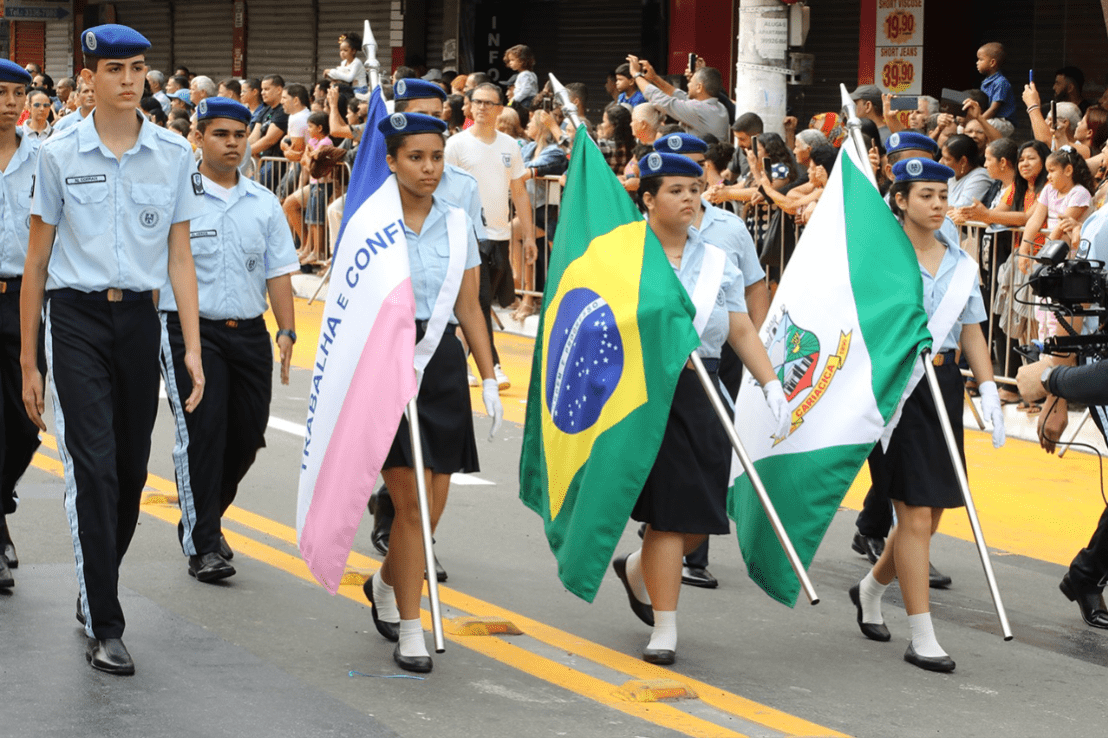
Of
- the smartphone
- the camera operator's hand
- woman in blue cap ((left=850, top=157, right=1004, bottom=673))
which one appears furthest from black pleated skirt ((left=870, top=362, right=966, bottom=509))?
the smartphone

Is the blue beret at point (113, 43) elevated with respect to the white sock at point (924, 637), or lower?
elevated

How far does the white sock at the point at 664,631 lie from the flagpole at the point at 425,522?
0.78m

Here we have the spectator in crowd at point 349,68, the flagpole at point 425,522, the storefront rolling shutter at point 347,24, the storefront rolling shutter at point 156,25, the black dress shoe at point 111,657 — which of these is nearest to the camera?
the flagpole at point 425,522

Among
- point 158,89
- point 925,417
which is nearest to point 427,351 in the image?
point 925,417

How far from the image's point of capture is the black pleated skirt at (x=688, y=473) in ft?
19.2

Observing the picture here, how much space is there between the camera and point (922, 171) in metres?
6.30

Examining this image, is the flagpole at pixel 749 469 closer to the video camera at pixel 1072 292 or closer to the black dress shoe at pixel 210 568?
the video camera at pixel 1072 292

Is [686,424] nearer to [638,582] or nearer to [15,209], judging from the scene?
[638,582]

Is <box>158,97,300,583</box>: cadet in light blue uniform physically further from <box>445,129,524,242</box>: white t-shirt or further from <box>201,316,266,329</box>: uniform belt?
<box>445,129,524,242</box>: white t-shirt

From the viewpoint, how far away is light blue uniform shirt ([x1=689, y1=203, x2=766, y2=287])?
22.1ft

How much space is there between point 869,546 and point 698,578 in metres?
0.99

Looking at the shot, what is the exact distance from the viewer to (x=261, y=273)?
23.1ft

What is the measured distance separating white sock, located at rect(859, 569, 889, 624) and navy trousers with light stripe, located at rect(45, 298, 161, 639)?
8.80 ft

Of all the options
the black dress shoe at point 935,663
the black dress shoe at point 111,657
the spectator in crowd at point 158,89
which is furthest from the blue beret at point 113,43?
the spectator in crowd at point 158,89
